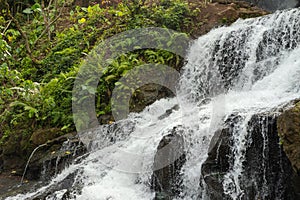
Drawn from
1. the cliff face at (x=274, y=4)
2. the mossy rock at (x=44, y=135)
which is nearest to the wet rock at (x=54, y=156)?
the mossy rock at (x=44, y=135)

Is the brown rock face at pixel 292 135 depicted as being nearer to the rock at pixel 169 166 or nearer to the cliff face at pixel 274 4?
the rock at pixel 169 166

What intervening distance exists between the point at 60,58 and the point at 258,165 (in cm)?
782

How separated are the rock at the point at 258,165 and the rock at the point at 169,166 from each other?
2.08ft

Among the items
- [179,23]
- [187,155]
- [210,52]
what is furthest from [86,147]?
[179,23]

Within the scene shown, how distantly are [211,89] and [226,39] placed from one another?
1344 mm

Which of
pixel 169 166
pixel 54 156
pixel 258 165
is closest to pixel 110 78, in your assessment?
pixel 54 156

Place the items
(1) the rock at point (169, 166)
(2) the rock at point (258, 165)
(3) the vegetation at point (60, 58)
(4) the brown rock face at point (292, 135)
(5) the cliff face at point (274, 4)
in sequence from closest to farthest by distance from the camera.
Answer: (4) the brown rock face at point (292, 135)
(2) the rock at point (258, 165)
(1) the rock at point (169, 166)
(3) the vegetation at point (60, 58)
(5) the cliff face at point (274, 4)

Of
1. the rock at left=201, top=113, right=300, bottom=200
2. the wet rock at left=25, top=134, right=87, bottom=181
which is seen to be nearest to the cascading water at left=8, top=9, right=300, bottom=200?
the rock at left=201, top=113, right=300, bottom=200

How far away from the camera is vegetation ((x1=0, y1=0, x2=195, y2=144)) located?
8641 mm

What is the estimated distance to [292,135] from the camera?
4504 millimetres

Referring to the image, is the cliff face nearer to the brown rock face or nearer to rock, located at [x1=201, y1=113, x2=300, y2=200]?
rock, located at [x1=201, y1=113, x2=300, y2=200]

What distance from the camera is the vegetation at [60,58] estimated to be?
340 inches

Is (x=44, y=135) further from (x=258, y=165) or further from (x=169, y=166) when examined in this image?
(x=258, y=165)

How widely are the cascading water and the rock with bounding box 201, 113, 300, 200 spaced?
0.04 m
